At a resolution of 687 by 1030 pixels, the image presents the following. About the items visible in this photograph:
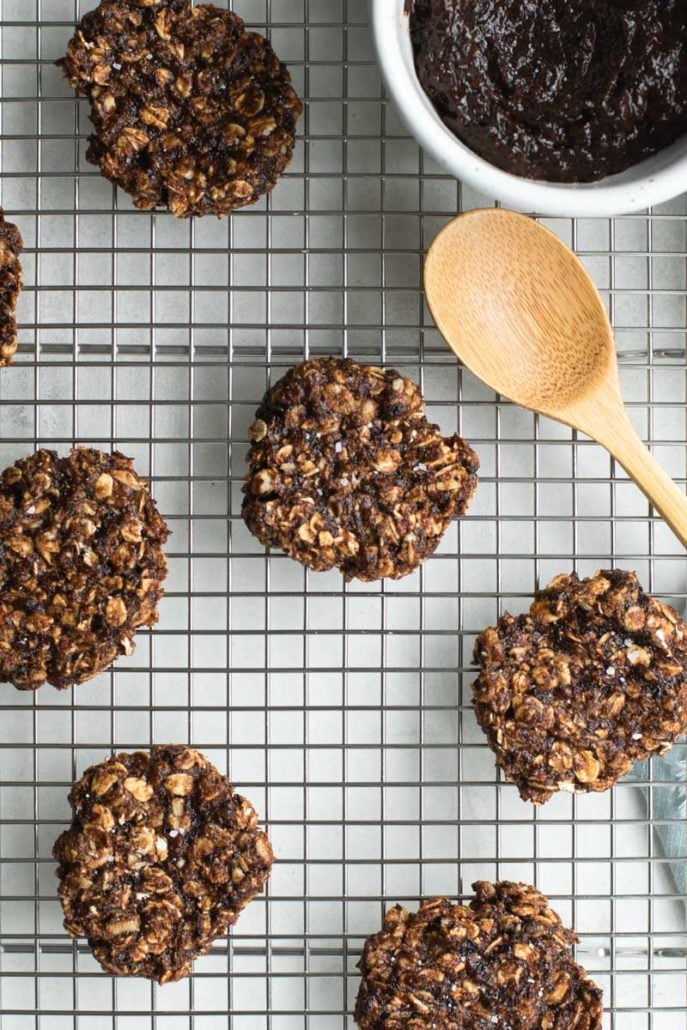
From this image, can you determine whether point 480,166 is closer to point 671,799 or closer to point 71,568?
point 71,568

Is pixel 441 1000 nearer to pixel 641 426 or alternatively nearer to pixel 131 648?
pixel 131 648

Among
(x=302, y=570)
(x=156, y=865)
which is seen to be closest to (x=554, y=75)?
(x=302, y=570)

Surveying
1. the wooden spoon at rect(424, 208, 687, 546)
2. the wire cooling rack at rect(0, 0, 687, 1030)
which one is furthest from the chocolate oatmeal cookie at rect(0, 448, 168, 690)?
the wooden spoon at rect(424, 208, 687, 546)

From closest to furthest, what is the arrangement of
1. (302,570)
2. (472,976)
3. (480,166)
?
(480,166) < (472,976) < (302,570)

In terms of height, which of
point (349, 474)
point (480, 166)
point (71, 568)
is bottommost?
point (71, 568)

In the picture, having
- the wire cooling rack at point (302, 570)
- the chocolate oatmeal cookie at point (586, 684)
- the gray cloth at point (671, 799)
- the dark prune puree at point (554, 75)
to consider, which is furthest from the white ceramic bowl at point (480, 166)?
the gray cloth at point (671, 799)

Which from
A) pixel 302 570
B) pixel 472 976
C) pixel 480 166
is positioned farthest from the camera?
pixel 302 570

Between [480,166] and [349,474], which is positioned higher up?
[480,166]

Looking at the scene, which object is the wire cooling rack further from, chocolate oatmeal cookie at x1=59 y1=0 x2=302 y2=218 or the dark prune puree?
the dark prune puree
